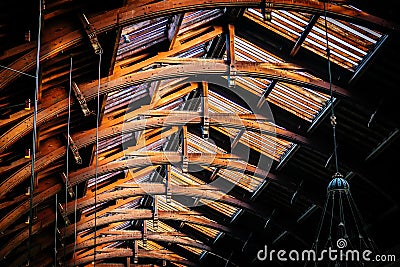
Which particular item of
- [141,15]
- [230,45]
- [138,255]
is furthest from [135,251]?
[141,15]

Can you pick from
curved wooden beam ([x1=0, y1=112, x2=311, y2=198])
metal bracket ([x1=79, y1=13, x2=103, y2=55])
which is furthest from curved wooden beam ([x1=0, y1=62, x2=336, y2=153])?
metal bracket ([x1=79, y1=13, x2=103, y2=55])

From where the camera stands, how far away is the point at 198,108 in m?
18.2

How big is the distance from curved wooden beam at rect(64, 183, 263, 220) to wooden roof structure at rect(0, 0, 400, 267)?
1.8 inches

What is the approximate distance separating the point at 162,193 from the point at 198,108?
11.9 ft

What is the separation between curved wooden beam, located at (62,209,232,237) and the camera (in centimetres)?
2134

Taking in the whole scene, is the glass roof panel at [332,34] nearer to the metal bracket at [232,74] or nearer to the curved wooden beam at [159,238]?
the metal bracket at [232,74]

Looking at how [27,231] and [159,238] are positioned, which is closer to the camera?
[27,231]

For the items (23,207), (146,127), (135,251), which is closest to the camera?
(146,127)

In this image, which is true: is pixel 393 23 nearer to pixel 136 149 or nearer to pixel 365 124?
pixel 365 124

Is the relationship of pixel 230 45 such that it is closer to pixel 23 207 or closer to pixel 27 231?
pixel 23 207

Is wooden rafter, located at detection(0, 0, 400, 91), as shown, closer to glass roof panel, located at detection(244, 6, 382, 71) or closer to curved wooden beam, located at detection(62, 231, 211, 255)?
glass roof panel, located at detection(244, 6, 382, 71)

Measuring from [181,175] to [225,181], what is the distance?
5.64ft

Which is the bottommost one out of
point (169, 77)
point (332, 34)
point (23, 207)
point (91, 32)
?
point (91, 32)

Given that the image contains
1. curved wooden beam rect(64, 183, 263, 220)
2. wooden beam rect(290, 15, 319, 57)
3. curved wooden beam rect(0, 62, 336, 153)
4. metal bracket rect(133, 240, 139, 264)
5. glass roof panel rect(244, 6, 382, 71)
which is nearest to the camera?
curved wooden beam rect(0, 62, 336, 153)
